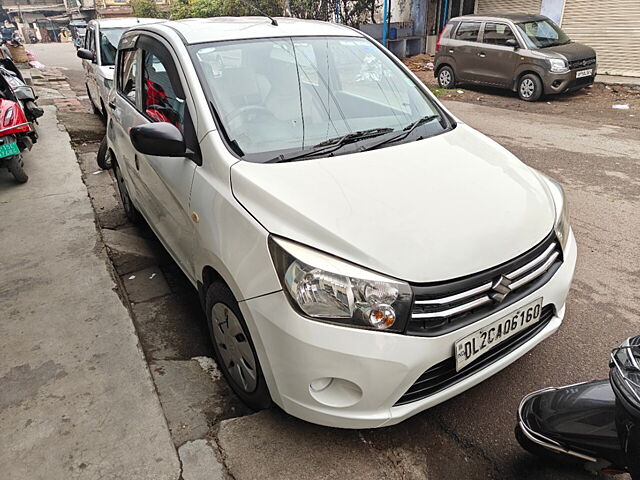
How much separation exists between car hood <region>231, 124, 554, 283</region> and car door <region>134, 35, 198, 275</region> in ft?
1.74

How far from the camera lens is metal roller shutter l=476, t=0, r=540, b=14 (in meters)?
13.4

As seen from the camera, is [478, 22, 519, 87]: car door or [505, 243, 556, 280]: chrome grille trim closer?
[505, 243, 556, 280]: chrome grille trim

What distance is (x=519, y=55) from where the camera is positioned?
9812 millimetres

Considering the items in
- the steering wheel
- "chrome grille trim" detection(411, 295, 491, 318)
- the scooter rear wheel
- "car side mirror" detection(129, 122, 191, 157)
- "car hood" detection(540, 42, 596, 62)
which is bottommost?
the scooter rear wheel

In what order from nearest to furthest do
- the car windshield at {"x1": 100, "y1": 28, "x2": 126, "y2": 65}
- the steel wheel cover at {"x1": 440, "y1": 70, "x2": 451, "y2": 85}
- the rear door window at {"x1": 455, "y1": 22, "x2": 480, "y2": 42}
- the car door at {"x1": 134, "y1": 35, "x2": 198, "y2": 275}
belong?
the car door at {"x1": 134, "y1": 35, "x2": 198, "y2": 275}
the car windshield at {"x1": 100, "y1": 28, "x2": 126, "y2": 65}
the rear door window at {"x1": 455, "y1": 22, "x2": 480, "y2": 42}
the steel wheel cover at {"x1": 440, "y1": 70, "x2": 451, "y2": 85}

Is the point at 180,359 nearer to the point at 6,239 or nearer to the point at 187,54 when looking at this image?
the point at 187,54

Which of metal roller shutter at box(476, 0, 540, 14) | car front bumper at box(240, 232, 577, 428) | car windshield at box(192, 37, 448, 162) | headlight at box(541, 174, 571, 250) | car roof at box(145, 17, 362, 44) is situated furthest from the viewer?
metal roller shutter at box(476, 0, 540, 14)

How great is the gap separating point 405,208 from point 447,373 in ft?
2.28

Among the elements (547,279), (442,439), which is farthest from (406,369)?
(547,279)

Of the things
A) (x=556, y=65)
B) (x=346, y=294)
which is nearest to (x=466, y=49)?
(x=556, y=65)

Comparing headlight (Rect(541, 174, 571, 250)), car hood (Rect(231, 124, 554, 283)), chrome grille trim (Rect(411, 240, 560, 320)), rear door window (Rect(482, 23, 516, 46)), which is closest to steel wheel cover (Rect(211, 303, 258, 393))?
car hood (Rect(231, 124, 554, 283))

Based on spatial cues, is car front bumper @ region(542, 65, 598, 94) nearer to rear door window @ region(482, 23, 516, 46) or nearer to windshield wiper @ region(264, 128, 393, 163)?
rear door window @ region(482, 23, 516, 46)

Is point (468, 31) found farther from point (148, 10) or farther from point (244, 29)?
point (148, 10)

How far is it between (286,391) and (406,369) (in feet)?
1.64
